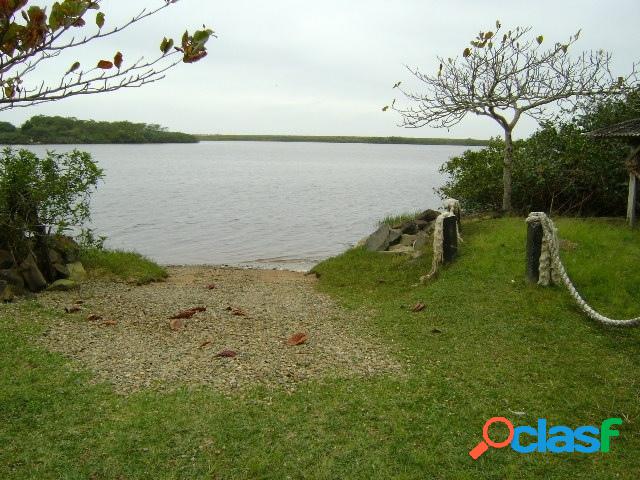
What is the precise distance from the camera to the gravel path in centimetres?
711

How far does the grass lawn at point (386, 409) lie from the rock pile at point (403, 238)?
5428mm

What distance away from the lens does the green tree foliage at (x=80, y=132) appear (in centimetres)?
9315

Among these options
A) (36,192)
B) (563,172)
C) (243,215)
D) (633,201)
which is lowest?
(243,215)

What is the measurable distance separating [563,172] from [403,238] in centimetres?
641

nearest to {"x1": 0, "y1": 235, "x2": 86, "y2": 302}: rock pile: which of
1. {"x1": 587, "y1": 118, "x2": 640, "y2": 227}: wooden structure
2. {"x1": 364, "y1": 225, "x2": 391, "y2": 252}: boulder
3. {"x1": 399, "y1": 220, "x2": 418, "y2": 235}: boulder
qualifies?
{"x1": 364, "y1": 225, "x2": 391, "y2": 252}: boulder

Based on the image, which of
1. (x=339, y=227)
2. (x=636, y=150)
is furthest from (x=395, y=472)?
(x=339, y=227)

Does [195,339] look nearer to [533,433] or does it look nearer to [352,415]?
[352,415]

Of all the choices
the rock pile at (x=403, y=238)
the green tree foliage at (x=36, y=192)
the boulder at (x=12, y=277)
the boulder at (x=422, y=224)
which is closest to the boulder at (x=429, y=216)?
the rock pile at (x=403, y=238)

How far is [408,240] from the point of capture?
16.0 m

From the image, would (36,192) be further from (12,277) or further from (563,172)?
(563,172)

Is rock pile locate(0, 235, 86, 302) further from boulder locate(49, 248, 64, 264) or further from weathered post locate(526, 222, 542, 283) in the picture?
weathered post locate(526, 222, 542, 283)

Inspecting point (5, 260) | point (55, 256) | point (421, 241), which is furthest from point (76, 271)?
point (421, 241)

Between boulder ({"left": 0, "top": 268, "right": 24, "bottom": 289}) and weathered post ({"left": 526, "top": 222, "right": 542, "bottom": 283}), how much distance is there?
9.75 metres

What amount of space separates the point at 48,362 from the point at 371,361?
4.28 metres
